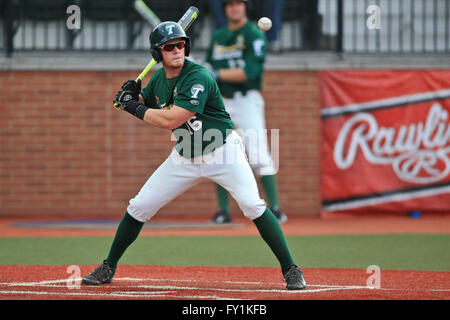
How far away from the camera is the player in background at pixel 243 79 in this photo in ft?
35.4

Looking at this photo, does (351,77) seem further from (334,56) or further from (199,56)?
(199,56)

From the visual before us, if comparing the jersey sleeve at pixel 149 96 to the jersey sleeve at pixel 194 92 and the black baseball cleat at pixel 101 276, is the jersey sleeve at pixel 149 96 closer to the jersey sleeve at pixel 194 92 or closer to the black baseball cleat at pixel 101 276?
the jersey sleeve at pixel 194 92

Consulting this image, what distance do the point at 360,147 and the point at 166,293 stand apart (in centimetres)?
746

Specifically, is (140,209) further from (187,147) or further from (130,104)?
(130,104)

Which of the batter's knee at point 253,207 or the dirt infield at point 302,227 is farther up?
the batter's knee at point 253,207

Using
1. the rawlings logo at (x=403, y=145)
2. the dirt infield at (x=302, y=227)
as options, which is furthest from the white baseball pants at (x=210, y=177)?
the rawlings logo at (x=403, y=145)

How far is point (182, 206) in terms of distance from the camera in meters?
12.7

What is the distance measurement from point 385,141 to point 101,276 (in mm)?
7365

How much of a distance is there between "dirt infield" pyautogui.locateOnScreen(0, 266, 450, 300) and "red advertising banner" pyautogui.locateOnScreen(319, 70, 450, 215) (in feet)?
18.4

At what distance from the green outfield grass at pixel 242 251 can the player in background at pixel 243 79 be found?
1390mm

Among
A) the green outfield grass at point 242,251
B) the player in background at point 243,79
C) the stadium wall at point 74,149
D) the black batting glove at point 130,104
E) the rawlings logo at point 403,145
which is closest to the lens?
the black batting glove at point 130,104

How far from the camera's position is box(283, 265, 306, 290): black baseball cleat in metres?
5.77

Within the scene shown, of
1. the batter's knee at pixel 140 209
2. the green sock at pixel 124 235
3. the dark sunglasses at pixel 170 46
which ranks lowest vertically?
the green sock at pixel 124 235
